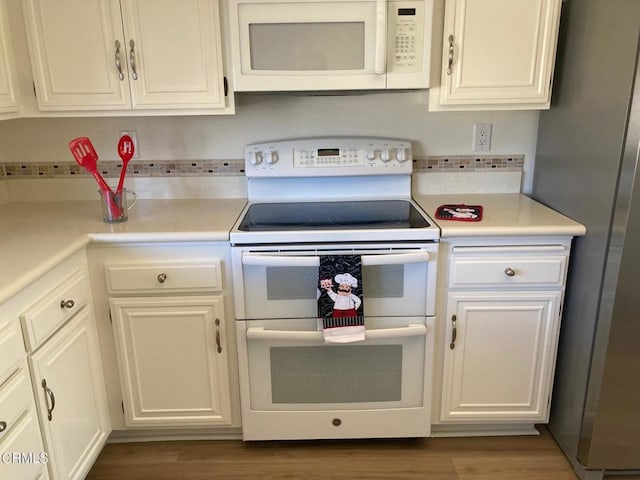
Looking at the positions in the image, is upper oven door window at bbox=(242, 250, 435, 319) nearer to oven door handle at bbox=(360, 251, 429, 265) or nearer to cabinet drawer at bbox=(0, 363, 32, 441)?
oven door handle at bbox=(360, 251, 429, 265)

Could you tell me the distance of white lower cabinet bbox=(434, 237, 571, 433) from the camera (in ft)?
→ 5.71

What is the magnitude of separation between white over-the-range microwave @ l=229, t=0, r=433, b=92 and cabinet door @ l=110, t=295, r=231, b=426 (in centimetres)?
81

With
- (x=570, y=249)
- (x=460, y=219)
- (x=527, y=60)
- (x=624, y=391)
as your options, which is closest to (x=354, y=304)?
(x=460, y=219)

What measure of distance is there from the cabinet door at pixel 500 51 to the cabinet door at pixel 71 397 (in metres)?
1.47

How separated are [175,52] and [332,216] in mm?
793

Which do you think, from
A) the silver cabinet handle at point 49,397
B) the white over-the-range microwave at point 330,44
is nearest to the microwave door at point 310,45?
the white over-the-range microwave at point 330,44

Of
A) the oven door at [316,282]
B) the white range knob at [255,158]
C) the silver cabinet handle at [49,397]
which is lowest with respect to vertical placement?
the silver cabinet handle at [49,397]

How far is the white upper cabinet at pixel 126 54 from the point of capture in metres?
1.73

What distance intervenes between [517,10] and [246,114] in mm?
1081

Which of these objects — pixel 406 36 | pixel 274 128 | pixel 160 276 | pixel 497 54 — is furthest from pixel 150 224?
pixel 497 54

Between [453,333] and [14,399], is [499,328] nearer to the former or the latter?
[453,333]

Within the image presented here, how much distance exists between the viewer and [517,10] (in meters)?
1.74

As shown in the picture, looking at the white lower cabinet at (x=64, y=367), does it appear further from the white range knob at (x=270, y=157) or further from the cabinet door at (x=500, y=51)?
the cabinet door at (x=500, y=51)

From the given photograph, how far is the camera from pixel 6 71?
5.71 feet
